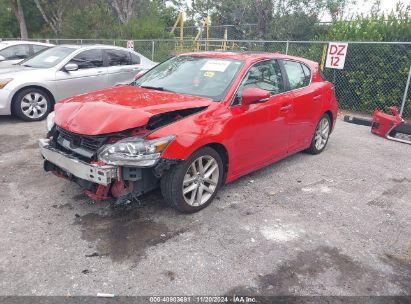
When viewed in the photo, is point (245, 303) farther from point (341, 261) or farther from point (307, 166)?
point (307, 166)

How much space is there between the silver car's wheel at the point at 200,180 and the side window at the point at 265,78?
81 cm

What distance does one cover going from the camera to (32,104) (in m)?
7.41

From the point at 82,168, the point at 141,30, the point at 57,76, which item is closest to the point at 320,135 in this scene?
the point at 82,168

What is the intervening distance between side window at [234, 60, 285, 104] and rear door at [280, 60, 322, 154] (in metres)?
0.22

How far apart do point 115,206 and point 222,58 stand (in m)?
2.24

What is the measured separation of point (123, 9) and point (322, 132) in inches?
839

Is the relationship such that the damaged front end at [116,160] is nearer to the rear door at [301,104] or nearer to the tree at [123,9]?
the rear door at [301,104]

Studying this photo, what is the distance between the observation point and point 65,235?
3.42 metres

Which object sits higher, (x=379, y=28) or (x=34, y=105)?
(x=379, y=28)

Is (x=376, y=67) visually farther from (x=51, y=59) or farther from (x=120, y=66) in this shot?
(x=51, y=59)

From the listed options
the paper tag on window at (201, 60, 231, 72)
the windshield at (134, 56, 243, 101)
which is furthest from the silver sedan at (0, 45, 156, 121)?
the paper tag on window at (201, 60, 231, 72)

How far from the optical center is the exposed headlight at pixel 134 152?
3.29 m

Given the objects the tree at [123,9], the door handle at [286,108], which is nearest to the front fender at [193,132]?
the door handle at [286,108]

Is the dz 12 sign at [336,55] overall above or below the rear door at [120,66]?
above
